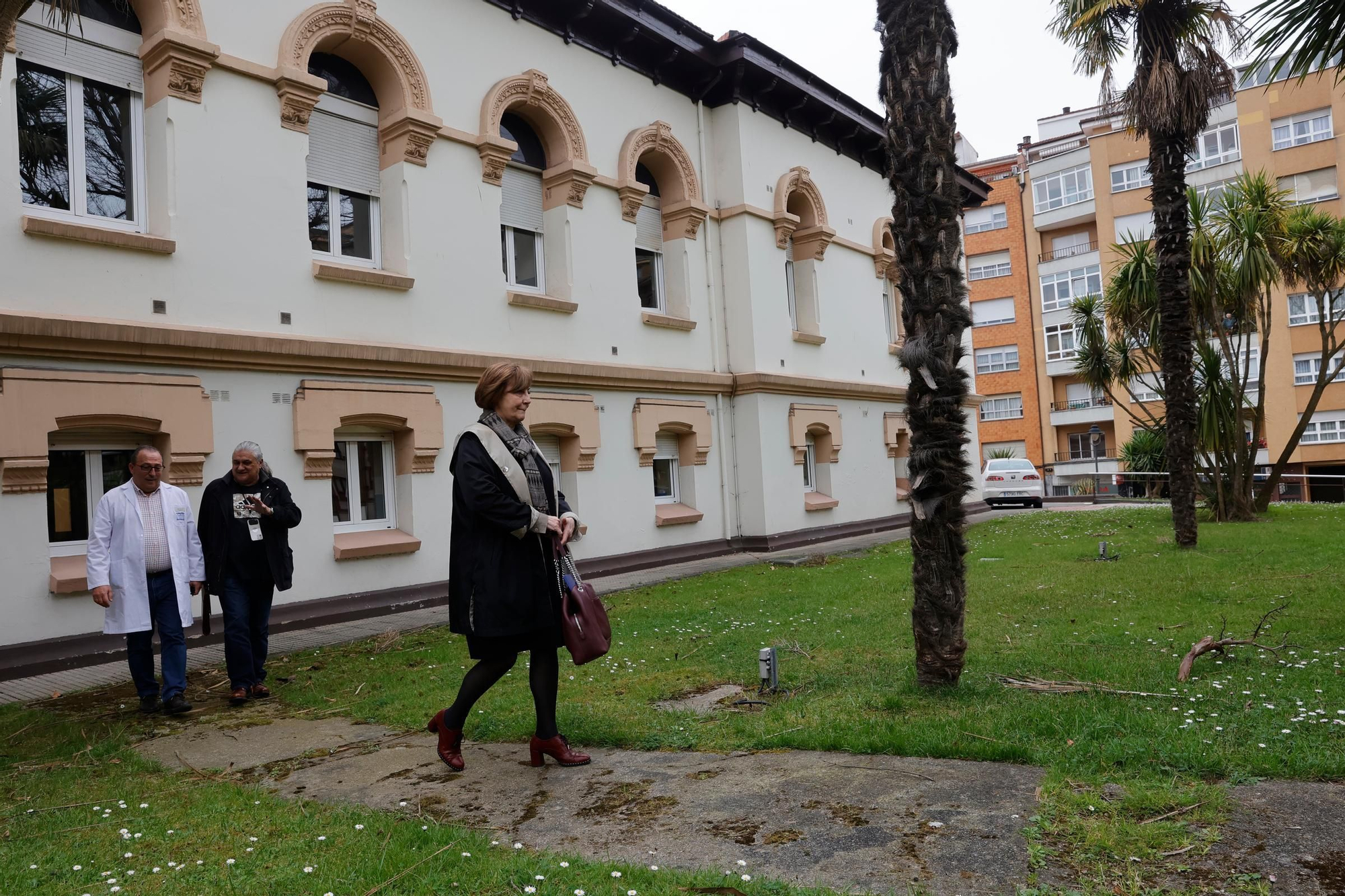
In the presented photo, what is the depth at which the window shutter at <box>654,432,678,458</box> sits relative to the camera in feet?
54.5

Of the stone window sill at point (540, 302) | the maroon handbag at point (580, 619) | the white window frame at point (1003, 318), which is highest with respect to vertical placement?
the white window frame at point (1003, 318)

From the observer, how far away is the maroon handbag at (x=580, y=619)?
187 inches

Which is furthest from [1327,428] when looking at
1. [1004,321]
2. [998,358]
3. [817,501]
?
[817,501]

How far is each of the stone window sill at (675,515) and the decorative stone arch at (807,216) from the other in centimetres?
602

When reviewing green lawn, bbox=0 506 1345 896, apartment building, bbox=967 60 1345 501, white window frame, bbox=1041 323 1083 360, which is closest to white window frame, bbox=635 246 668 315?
green lawn, bbox=0 506 1345 896

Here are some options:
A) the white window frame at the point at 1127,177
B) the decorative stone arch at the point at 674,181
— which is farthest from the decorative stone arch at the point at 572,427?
the white window frame at the point at 1127,177

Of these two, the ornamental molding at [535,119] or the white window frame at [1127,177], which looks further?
the white window frame at [1127,177]

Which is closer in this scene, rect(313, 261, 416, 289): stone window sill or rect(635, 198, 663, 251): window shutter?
rect(313, 261, 416, 289): stone window sill

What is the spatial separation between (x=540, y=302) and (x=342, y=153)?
3.31 metres

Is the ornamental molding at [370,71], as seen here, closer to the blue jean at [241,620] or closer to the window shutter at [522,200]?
the window shutter at [522,200]

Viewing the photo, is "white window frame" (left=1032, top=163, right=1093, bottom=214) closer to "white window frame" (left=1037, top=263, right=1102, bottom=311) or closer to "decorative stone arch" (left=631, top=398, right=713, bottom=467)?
Answer: "white window frame" (left=1037, top=263, right=1102, bottom=311)

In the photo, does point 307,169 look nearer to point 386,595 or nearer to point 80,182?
point 80,182

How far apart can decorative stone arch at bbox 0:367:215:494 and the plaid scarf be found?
5.75m

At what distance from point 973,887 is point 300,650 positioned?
7.84 metres
